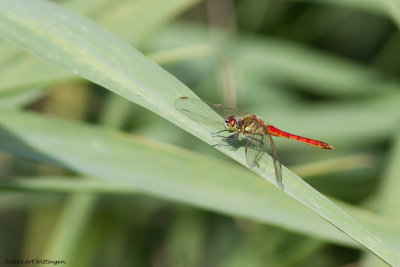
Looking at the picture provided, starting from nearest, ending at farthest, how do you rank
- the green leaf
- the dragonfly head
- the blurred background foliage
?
1. the green leaf
2. the dragonfly head
3. the blurred background foliage

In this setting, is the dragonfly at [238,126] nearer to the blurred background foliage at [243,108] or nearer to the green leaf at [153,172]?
the green leaf at [153,172]

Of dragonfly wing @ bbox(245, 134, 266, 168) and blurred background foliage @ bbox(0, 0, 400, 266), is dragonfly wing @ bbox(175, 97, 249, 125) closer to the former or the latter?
dragonfly wing @ bbox(245, 134, 266, 168)

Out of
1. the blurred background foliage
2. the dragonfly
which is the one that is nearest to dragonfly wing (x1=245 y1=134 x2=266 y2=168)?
the dragonfly

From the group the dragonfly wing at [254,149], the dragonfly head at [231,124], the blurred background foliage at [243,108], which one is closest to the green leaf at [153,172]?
the dragonfly wing at [254,149]

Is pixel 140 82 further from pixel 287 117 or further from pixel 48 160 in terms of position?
pixel 287 117

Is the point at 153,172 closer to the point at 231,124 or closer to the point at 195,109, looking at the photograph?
the point at 195,109

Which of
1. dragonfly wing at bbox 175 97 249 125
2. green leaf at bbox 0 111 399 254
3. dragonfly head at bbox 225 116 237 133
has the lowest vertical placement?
green leaf at bbox 0 111 399 254

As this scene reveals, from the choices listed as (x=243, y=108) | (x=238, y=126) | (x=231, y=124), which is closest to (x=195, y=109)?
(x=231, y=124)
